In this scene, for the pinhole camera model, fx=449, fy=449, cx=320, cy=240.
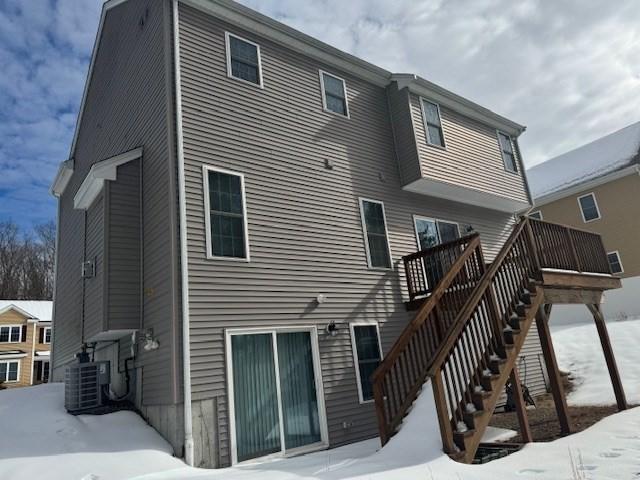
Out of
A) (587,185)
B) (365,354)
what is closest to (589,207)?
(587,185)

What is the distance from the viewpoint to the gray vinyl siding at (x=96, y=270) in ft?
26.7

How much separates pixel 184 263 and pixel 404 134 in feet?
21.7

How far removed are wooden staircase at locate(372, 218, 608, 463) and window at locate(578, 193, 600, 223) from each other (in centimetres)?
1560

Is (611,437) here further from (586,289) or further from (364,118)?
(364,118)

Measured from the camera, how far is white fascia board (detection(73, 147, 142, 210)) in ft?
25.7

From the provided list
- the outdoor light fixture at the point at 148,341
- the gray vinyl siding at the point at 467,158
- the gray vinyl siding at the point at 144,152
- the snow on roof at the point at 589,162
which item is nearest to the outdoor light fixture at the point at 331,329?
the gray vinyl siding at the point at 144,152

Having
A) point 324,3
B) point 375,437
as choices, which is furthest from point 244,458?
point 324,3

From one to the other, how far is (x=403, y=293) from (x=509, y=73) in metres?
7.06

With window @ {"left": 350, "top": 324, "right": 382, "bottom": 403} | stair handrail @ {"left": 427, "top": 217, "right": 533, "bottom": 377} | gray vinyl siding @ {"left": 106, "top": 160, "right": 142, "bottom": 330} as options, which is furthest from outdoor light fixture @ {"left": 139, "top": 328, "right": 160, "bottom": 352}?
stair handrail @ {"left": 427, "top": 217, "right": 533, "bottom": 377}

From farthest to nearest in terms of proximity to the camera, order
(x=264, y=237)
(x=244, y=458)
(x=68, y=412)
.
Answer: (x=264, y=237)
(x=68, y=412)
(x=244, y=458)

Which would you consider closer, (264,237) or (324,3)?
(264,237)

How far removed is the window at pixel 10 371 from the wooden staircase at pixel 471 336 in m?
31.8

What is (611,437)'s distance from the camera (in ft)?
20.1

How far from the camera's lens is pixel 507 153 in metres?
14.0
